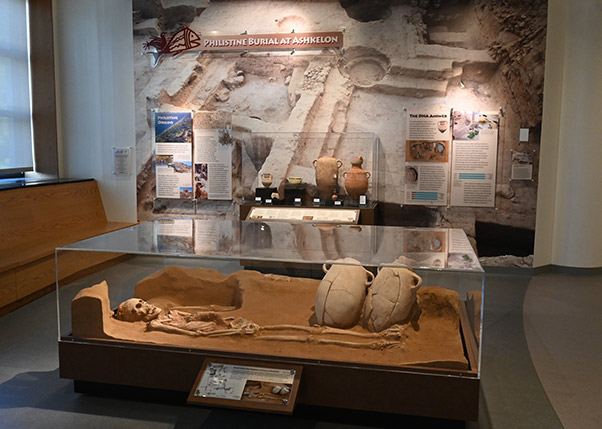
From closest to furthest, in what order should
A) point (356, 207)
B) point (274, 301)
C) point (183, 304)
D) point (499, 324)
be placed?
point (274, 301), point (183, 304), point (499, 324), point (356, 207)

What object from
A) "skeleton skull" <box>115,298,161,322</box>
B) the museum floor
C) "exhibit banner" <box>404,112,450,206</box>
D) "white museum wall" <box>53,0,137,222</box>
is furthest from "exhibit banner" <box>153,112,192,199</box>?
"skeleton skull" <box>115,298,161,322</box>

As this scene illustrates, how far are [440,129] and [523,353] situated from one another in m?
2.92

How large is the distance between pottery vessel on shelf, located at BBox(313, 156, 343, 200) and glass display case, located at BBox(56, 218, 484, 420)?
2.77 metres

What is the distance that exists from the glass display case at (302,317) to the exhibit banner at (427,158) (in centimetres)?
300

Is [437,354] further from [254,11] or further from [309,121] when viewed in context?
[254,11]

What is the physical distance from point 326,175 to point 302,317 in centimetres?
323

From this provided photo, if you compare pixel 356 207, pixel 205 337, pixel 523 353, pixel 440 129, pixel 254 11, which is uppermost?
pixel 254 11

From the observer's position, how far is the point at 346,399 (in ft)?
8.55

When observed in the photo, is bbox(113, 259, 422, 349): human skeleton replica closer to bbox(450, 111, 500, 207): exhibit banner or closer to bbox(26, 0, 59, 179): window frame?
bbox(450, 111, 500, 207): exhibit banner

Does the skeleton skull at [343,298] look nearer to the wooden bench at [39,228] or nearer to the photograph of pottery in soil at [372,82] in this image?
the wooden bench at [39,228]

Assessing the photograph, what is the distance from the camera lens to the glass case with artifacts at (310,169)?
598 cm

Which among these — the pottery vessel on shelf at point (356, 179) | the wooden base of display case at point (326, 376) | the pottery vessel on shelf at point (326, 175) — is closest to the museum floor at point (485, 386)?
the wooden base of display case at point (326, 376)

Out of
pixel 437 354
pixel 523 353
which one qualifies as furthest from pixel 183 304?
pixel 523 353

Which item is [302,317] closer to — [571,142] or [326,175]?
[326,175]
